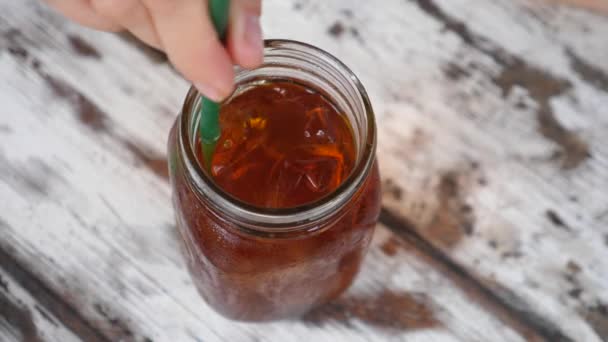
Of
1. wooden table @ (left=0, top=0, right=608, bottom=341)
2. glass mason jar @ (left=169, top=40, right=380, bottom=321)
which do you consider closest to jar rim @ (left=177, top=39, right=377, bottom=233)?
glass mason jar @ (left=169, top=40, right=380, bottom=321)

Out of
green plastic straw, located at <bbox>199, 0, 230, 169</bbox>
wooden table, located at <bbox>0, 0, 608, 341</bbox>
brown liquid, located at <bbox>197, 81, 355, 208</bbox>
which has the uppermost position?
green plastic straw, located at <bbox>199, 0, 230, 169</bbox>

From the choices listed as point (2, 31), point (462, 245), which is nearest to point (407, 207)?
point (462, 245)

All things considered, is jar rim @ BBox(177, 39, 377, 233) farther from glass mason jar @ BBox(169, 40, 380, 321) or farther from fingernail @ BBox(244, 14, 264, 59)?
fingernail @ BBox(244, 14, 264, 59)

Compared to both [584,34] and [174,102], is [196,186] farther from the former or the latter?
[584,34]

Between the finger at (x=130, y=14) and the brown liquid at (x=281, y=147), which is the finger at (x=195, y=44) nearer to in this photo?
the finger at (x=130, y=14)

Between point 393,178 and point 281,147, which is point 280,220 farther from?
point 393,178

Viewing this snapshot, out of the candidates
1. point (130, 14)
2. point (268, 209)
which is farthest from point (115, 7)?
point (268, 209)
